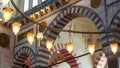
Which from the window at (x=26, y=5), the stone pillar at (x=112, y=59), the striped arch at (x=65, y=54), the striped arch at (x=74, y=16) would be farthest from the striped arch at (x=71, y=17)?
the window at (x=26, y=5)

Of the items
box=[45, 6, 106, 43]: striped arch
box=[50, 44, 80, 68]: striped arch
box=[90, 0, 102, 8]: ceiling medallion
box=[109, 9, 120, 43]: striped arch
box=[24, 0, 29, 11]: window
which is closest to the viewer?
box=[109, 9, 120, 43]: striped arch

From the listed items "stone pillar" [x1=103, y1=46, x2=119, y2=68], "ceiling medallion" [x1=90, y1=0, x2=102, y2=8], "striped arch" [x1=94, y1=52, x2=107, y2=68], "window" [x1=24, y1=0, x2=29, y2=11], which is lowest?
"stone pillar" [x1=103, y1=46, x2=119, y2=68]

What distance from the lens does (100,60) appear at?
13664mm

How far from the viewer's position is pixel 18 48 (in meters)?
12.5

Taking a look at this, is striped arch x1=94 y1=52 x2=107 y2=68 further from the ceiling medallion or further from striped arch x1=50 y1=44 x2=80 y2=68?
the ceiling medallion

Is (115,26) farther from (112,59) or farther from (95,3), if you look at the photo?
(95,3)

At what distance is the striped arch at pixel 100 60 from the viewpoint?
13.6 meters

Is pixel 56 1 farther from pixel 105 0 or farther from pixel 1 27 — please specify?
pixel 1 27

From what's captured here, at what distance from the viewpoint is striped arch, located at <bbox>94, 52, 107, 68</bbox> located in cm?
1359

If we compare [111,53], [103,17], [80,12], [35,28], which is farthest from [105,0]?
[35,28]

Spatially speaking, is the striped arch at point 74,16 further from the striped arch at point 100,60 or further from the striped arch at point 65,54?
the striped arch at point 100,60

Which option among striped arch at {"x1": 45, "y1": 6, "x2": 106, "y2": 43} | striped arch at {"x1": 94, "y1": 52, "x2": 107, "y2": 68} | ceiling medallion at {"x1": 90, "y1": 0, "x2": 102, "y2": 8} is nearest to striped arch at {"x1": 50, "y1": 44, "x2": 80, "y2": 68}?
striped arch at {"x1": 94, "y1": 52, "x2": 107, "y2": 68}

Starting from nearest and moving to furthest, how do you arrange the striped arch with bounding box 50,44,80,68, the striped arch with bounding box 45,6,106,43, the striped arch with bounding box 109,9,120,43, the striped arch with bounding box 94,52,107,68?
the striped arch with bounding box 109,9,120,43
the striped arch with bounding box 45,6,106,43
the striped arch with bounding box 50,44,80,68
the striped arch with bounding box 94,52,107,68

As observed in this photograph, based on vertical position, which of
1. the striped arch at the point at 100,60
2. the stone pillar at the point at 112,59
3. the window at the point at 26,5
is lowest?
the stone pillar at the point at 112,59
